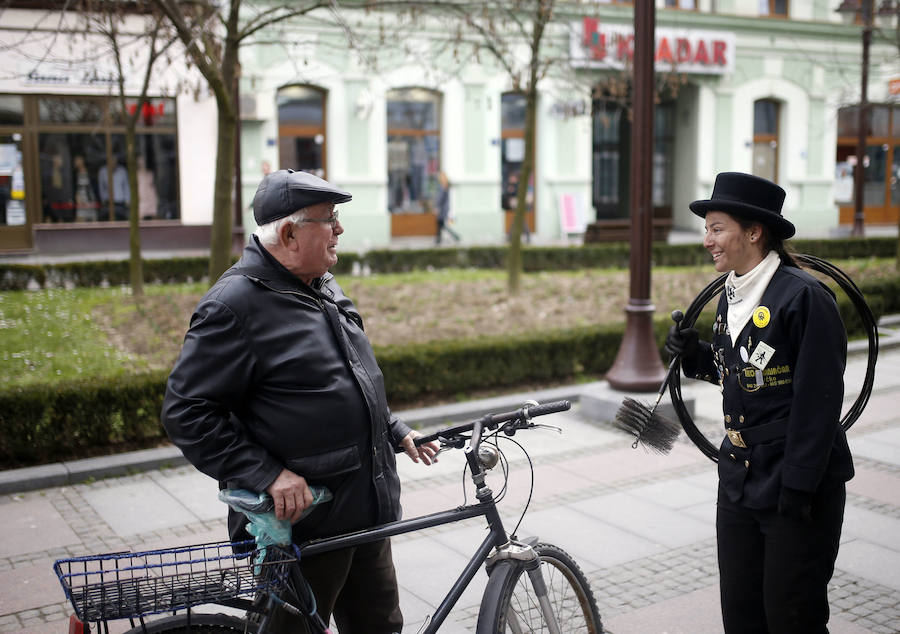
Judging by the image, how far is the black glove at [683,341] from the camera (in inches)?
134

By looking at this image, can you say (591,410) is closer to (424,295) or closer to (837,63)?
(424,295)

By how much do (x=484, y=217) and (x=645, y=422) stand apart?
21.0m

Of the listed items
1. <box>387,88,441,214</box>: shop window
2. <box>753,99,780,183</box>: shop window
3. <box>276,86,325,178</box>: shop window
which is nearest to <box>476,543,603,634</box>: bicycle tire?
<box>276,86,325,178</box>: shop window

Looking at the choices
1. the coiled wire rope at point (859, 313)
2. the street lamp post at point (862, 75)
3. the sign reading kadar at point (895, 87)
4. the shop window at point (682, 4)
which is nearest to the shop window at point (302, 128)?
the shop window at point (682, 4)

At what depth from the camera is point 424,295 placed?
1240cm

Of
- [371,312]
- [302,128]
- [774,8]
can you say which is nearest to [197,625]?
[371,312]

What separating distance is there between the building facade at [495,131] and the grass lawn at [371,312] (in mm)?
4252

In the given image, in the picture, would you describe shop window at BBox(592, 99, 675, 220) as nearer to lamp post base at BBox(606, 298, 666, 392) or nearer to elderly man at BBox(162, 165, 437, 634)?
lamp post base at BBox(606, 298, 666, 392)

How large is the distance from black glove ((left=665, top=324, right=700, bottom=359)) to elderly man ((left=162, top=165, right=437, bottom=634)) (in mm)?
1152

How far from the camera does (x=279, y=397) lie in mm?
→ 2699

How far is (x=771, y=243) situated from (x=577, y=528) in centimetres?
265

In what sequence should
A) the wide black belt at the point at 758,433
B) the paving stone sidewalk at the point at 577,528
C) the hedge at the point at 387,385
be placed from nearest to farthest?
the wide black belt at the point at 758,433, the paving stone sidewalk at the point at 577,528, the hedge at the point at 387,385

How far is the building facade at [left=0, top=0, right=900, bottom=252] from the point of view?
20328mm

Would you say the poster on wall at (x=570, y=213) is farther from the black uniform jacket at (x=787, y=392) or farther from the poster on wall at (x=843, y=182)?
the black uniform jacket at (x=787, y=392)
